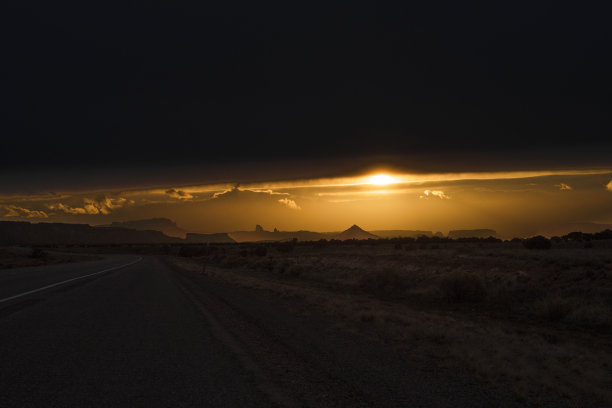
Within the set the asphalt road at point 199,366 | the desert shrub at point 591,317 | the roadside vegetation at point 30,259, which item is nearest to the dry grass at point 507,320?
the desert shrub at point 591,317

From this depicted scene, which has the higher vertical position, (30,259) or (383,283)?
(383,283)

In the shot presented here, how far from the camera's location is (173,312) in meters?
12.5

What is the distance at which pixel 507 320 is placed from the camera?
1552 centimetres

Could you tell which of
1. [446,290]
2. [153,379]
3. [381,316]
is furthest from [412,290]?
[153,379]

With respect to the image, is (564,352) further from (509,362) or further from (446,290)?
(446,290)

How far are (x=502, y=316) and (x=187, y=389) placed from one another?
13981 mm

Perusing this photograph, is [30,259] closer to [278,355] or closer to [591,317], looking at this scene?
[278,355]

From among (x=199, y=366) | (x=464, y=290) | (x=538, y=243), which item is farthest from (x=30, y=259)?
(x=538, y=243)

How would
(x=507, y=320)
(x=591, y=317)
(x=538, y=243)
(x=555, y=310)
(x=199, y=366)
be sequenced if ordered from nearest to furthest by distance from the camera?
(x=199, y=366) → (x=591, y=317) → (x=507, y=320) → (x=555, y=310) → (x=538, y=243)

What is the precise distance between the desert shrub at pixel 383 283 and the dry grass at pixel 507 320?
0.06 meters

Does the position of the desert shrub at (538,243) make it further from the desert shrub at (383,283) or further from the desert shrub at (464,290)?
the desert shrub at (464,290)

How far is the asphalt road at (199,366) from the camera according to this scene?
5.44 meters

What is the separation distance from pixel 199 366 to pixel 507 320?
1236cm

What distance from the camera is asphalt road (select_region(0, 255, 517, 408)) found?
17.8 ft
